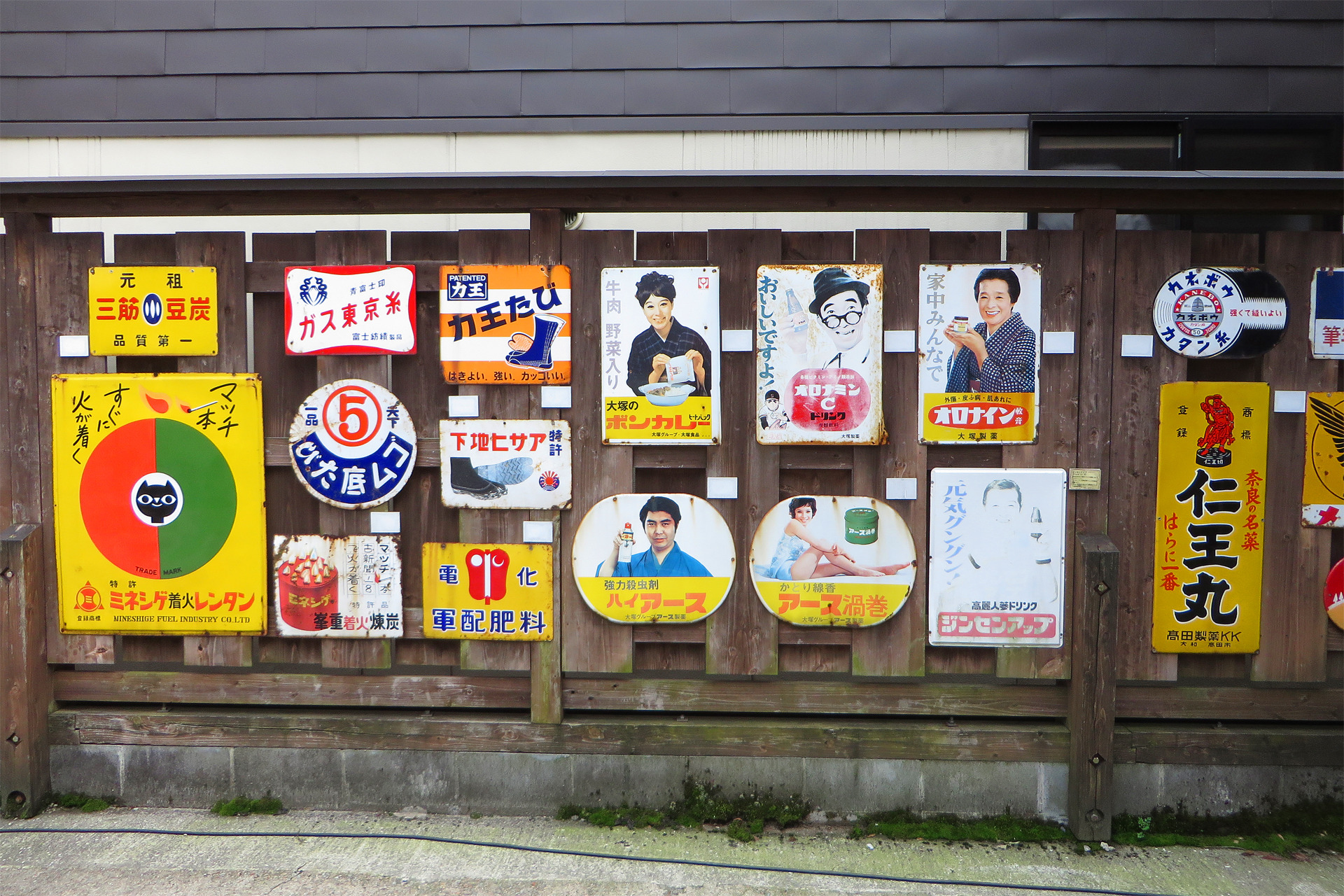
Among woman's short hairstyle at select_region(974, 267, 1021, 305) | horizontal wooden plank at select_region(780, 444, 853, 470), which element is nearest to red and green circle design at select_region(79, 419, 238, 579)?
horizontal wooden plank at select_region(780, 444, 853, 470)

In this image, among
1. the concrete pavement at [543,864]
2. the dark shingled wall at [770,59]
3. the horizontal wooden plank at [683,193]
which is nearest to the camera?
the concrete pavement at [543,864]

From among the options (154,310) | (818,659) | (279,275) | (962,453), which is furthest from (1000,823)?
(154,310)

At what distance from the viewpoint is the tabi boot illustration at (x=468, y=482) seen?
393 centimetres

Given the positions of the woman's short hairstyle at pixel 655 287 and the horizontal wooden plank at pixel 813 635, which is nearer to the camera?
the woman's short hairstyle at pixel 655 287

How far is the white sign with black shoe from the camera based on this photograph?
3920 mm

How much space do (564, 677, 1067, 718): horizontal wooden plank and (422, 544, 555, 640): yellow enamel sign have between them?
527 millimetres

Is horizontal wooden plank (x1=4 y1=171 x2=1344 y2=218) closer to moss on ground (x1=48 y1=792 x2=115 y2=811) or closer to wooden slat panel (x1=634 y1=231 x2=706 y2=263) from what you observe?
wooden slat panel (x1=634 y1=231 x2=706 y2=263)

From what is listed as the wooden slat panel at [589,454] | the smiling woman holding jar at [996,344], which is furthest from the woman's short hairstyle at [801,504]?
the smiling woman holding jar at [996,344]

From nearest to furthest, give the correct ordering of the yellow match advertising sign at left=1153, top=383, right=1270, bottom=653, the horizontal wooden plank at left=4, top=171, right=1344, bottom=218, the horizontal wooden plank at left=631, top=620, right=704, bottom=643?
the horizontal wooden plank at left=4, top=171, right=1344, bottom=218
the yellow match advertising sign at left=1153, top=383, right=1270, bottom=653
the horizontal wooden plank at left=631, top=620, right=704, bottom=643

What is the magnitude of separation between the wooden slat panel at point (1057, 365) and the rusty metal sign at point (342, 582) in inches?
131

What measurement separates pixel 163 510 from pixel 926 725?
423 cm

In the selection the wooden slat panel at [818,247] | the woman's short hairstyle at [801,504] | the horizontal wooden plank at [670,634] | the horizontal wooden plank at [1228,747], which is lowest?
the horizontal wooden plank at [1228,747]

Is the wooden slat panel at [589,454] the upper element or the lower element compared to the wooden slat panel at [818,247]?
lower

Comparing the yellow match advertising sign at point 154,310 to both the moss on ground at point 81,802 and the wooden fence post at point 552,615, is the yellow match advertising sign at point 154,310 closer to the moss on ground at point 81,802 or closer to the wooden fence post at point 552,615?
the wooden fence post at point 552,615
